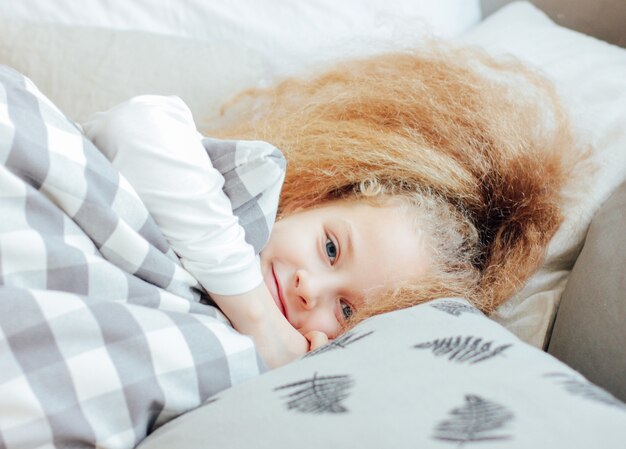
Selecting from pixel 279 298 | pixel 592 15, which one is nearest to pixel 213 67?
pixel 279 298

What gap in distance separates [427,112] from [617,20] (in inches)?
30.0

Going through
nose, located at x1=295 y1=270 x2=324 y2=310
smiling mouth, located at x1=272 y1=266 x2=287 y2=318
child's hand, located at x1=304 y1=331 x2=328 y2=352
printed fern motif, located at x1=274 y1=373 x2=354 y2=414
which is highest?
printed fern motif, located at x1=274 y1=373 x2=354 y2=414

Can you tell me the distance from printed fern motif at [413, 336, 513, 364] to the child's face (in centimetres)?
27

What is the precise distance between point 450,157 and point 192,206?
1.37 feet

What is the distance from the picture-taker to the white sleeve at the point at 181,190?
29.1 inches

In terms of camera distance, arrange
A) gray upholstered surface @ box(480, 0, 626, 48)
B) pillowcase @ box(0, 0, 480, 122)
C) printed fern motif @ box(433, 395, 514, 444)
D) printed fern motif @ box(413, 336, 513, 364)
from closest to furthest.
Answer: printed fern motif @ box(433, 395, 514, 444), printed fern motif @ box(413, 336, 513, 364), pillowcase @ box(0, 0, 480, 122), gray upholstered surface @ box(480, 0, 626, 48)

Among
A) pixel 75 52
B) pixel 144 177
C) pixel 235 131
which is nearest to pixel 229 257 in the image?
pixel 144 177

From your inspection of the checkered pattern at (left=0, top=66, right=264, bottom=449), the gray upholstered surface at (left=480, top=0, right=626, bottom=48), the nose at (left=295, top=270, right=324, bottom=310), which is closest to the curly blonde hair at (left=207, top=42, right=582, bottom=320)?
the nose at (left=295, top=270, right=324, bottom=310)

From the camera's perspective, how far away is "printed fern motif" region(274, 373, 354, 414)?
0.52m

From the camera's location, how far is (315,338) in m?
0.85

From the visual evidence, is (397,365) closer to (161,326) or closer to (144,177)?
(161,326)

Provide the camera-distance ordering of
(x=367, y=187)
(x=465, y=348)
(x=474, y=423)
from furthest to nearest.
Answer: (x=367, y=187) < (x=465, y=348) < (x=474, y=423)

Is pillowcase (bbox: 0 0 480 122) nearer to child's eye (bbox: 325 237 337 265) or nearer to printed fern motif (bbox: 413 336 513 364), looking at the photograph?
child's eye (bbox: 325 237 337 265)

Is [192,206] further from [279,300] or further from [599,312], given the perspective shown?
[599,312]
